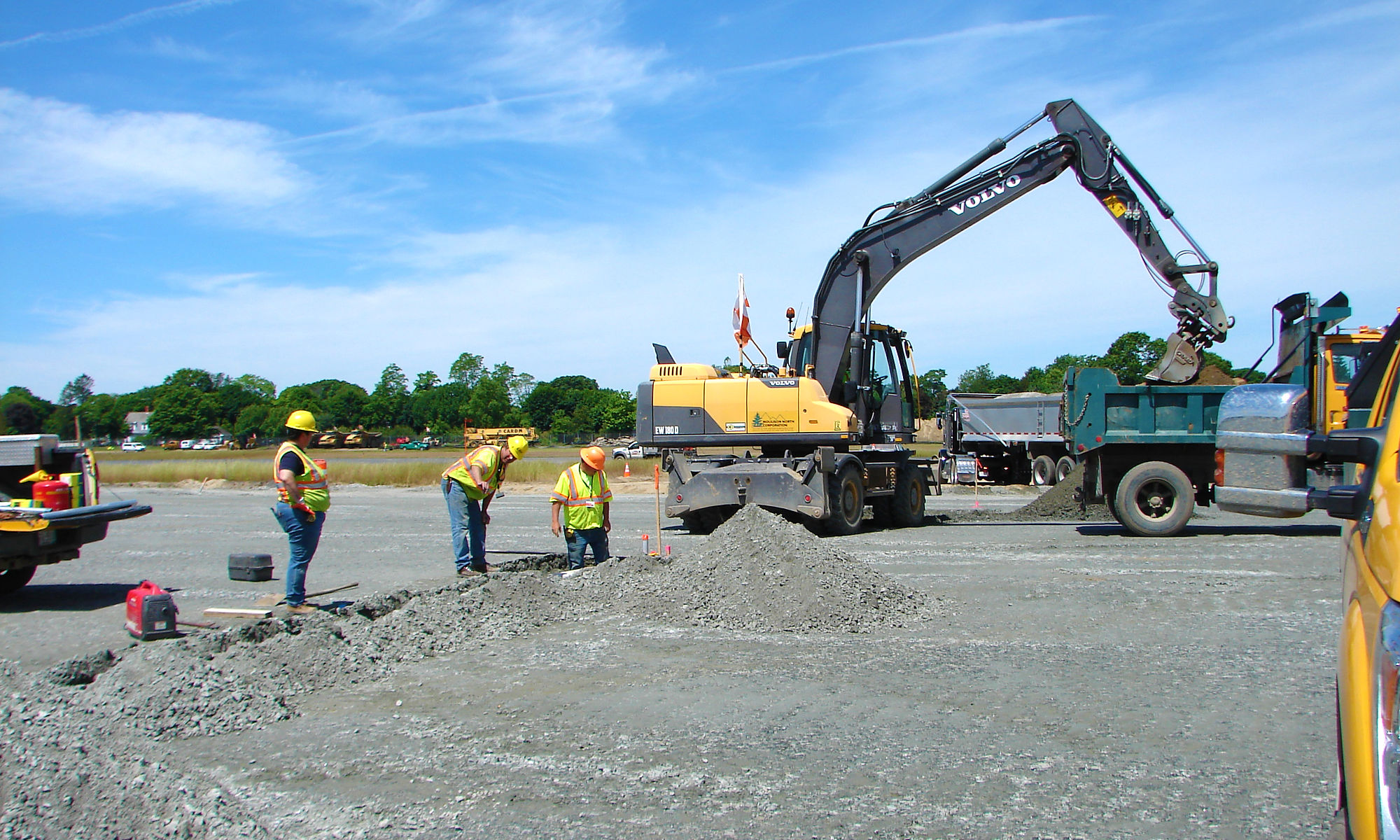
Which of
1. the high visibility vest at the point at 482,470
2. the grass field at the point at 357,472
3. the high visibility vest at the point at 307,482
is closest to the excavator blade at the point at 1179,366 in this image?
the high visibility vest at the point at 482,470

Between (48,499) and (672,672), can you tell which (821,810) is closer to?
(672,672)

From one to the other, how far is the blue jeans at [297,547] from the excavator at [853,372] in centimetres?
684

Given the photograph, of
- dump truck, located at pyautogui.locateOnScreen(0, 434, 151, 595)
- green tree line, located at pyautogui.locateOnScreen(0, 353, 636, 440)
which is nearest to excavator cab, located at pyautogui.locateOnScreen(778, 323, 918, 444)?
dump truck, located at pyautogui.locateOnScreen(0, 434, 151, 595)

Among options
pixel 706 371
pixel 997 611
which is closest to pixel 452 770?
pixel 997 611

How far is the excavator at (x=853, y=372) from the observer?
1418cm

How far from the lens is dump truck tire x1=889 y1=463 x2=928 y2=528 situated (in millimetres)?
15922

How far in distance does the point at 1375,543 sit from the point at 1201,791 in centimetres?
215

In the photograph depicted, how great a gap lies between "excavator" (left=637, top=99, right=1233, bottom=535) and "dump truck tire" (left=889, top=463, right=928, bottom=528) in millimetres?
56

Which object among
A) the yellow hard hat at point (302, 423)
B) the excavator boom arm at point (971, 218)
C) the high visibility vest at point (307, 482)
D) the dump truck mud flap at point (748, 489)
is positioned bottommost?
the dump truck mud flap at point (748, 489)

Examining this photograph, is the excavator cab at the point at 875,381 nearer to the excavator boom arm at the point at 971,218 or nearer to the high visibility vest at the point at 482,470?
the excavator boom arm at the point at 971,218

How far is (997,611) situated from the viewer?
8133 mm

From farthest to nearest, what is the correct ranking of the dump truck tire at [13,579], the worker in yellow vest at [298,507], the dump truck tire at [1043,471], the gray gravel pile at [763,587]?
the dump truck tire at [1043,471], the dump truck tire at [13,579], the worker in yellow vest at [298,507], the gray gravel pile at [763,587]

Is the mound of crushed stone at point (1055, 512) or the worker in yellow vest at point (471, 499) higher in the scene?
the worker in yellow vest at point (471, 499)

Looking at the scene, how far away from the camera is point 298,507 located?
26.3 feet
